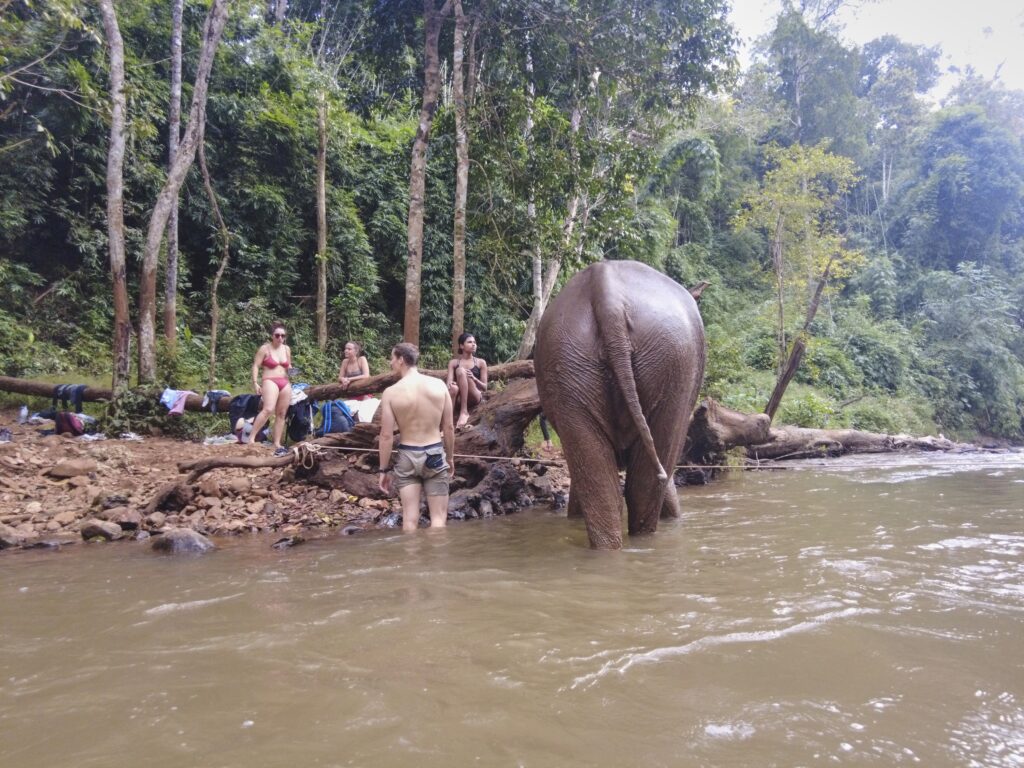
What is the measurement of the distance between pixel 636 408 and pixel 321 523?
320 centimetres

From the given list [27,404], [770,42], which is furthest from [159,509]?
[770,42]

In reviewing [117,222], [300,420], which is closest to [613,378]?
[300,420]

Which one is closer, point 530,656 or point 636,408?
point 530,656

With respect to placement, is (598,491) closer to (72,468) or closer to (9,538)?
(9,538)

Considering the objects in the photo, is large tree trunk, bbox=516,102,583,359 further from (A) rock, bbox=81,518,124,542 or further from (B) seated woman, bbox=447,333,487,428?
(A) rock, bbox=81,518,124,542

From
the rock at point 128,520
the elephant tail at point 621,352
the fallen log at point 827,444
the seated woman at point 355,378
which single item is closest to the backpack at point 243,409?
the seated woman at point 355,378

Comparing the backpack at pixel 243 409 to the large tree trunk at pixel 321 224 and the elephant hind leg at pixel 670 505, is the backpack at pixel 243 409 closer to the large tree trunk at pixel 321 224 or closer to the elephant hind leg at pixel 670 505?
the elephant hind leg at pixel 670 505

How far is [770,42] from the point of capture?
115 feet

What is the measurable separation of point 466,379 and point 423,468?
256 centimetres

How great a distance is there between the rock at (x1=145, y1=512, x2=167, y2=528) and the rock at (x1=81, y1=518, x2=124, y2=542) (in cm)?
28

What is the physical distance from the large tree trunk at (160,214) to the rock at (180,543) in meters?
6.22

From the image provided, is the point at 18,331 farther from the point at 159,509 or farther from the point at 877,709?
the point at 877,709

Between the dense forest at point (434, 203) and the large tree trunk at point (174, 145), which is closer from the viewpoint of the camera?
the dense forest at point (434, 203)

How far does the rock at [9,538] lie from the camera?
14.4 feet
